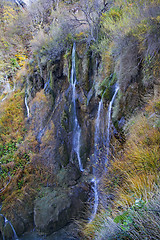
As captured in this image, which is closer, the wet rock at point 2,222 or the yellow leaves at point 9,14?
the wet rock at point 2,222

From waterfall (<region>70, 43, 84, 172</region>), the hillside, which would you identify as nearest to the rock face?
the hillside

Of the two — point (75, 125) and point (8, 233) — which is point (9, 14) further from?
point (8, 233)

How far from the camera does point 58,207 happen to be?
19.7 feet

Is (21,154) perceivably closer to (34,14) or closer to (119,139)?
(119,139)

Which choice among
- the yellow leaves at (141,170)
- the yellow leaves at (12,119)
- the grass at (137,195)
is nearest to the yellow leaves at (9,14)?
the yellow leaves at (12,119)

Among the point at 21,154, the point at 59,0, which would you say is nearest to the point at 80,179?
the point at 21,154

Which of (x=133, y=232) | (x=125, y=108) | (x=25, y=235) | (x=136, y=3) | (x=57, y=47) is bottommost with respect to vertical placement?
(x=25, y=235)

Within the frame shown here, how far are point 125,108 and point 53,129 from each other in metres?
5.04

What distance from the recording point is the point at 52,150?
821 centimetres

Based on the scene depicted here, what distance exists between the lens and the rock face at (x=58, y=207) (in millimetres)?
5730

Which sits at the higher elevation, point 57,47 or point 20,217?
point 57,47

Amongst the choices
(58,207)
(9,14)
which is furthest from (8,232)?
(9,14)

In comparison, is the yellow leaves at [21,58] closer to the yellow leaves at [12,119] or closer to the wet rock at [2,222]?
the yellow leaves at [12,119]

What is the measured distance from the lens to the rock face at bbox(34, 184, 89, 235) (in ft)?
18.8
